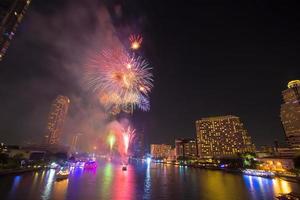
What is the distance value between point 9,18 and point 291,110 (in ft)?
756

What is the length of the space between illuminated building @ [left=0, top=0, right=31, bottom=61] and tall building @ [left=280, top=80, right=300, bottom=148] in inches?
8862

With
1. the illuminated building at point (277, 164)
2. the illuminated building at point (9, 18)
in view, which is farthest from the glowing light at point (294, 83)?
the illuminated building at point (9, 18)

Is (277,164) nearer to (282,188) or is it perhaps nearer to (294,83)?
(282,188)

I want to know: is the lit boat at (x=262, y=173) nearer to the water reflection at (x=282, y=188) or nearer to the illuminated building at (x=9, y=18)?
the water reflection at (x=282, y=188)

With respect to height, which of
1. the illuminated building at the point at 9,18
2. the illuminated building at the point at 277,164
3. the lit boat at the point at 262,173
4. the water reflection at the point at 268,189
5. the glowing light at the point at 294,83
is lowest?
the water reflection at the point at 268,189

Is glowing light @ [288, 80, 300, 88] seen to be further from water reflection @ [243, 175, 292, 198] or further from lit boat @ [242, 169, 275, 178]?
water reflection @ [243, 175, 292, 198]

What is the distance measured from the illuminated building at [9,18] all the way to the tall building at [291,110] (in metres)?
225

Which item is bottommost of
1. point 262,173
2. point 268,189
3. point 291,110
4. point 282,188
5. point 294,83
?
point 268,189

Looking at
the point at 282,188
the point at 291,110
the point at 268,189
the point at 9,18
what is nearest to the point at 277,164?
the point at 282,188

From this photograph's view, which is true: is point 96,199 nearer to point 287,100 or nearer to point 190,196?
point 190,196

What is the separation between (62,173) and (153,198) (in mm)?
39095

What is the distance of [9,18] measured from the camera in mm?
59844

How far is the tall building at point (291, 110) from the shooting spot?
178 meters

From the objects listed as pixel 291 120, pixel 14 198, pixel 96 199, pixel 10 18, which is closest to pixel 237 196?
pixel 96 199
